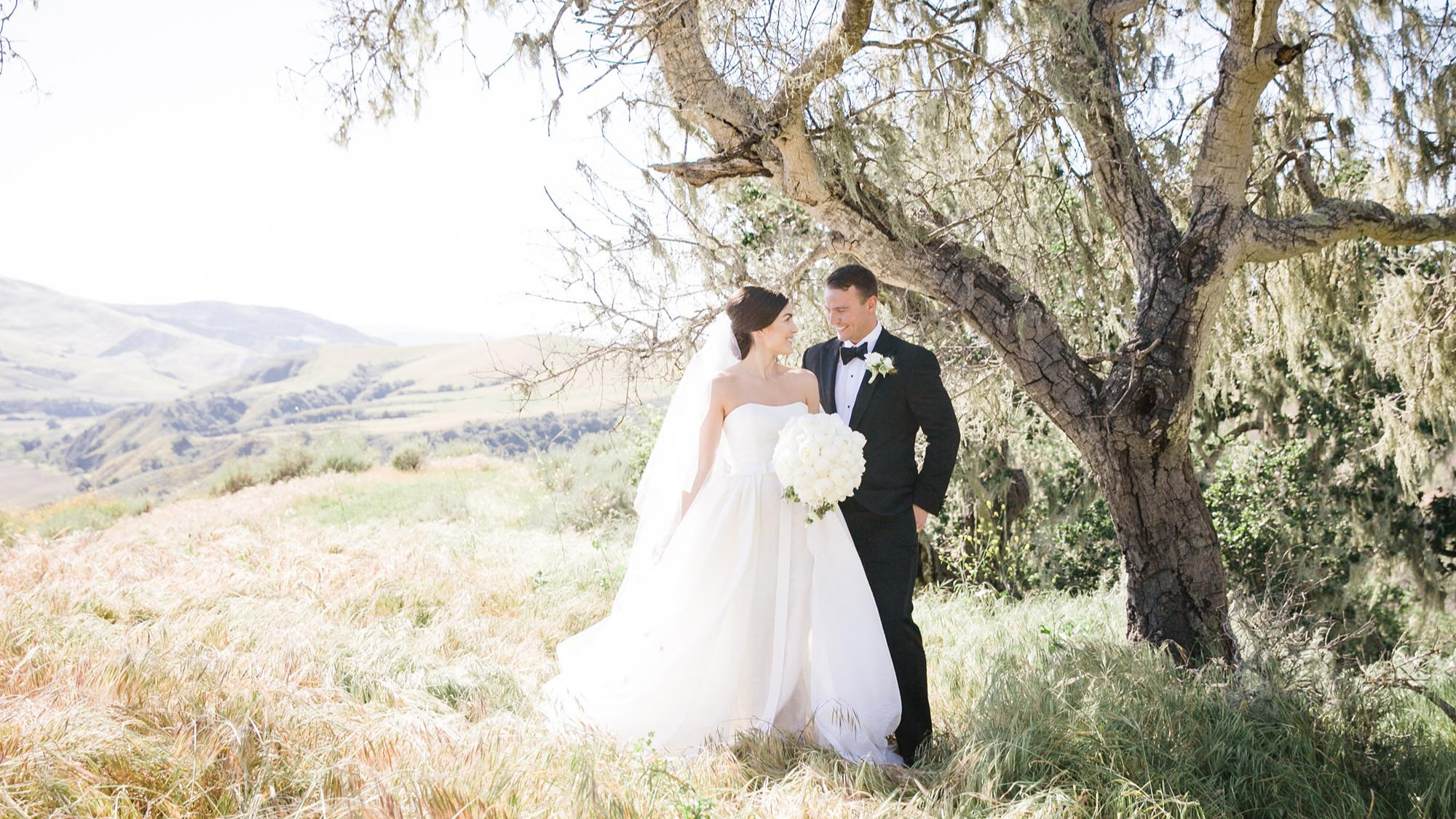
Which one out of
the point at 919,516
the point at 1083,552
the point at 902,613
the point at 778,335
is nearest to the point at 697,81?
the point at 778,335

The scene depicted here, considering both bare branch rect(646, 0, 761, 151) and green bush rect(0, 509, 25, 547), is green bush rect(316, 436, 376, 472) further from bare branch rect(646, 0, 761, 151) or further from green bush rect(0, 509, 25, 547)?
bare branch rect(646, 0, 761, 151)

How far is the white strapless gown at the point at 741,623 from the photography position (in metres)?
3.42

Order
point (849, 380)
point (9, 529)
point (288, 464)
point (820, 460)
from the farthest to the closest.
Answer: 1. point (288, 464)
2. point (9, 529)
3. point (849, 380)
4. point (820, 460)

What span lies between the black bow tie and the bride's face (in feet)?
0.74

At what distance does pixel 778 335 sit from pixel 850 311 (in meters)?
0.31

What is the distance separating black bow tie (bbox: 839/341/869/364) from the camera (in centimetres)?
361

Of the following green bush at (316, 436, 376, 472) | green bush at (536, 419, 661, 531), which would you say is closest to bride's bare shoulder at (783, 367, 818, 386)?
green bush at (536, 419, 661, 531)

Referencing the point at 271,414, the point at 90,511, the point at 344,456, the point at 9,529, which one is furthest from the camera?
the point at 271,414

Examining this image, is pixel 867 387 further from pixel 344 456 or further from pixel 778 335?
pixel 344 456

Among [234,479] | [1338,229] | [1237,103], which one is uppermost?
[1237,103]

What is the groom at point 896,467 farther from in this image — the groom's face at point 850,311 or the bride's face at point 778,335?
the bride's face at point 778,335

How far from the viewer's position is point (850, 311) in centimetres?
359

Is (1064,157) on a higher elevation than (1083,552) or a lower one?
higher

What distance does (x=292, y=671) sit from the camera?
12.0 ft
